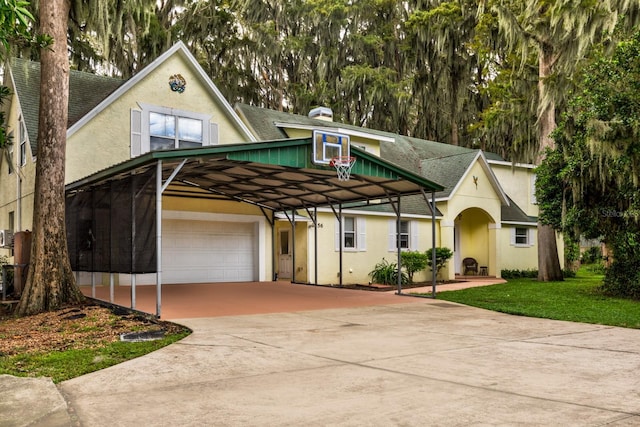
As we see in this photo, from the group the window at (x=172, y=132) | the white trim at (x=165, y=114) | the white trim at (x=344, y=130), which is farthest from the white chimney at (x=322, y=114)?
the window at (x=172, y=132)

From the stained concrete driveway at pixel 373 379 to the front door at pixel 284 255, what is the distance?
10.9 m

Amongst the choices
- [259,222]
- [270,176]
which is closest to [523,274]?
[259,222]

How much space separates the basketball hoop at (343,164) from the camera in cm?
1194

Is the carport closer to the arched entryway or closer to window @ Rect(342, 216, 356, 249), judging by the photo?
window @ Rect(342, 216, 356, 249)

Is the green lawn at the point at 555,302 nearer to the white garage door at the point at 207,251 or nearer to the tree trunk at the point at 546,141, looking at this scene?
the tree trunk at the point at 546,141

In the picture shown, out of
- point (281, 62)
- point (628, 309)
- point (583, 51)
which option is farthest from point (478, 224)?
point (281, 62)

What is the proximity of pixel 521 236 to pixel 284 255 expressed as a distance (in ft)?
37.1

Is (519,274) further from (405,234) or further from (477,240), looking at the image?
(405,234)

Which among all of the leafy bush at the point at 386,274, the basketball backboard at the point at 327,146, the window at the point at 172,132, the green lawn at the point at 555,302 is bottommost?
the green lawn at the point at 555,302

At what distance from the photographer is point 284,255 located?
20.8 metres

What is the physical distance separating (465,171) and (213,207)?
10.0m

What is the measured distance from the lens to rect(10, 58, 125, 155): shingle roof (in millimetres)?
15633

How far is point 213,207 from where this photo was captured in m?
18.2

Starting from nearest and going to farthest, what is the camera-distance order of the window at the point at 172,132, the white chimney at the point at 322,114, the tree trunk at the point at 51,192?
the tree trunk at the point at 51,192
the window at the point at 172,132
the white chimney at the point at 322,114
